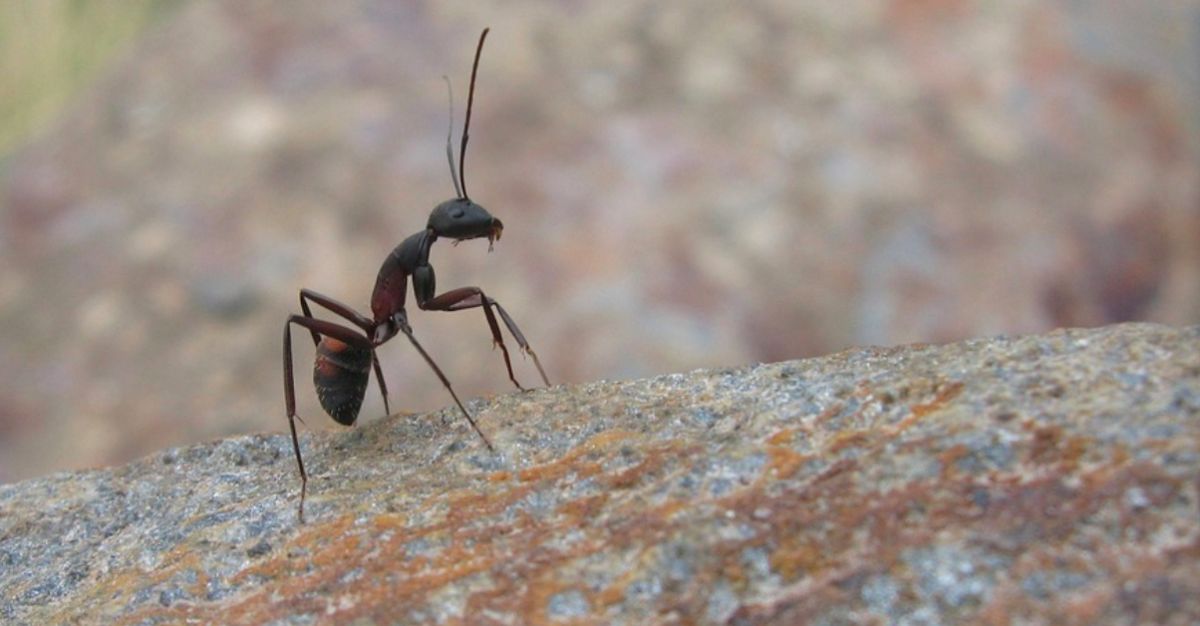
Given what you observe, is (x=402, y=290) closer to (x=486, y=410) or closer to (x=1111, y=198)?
(x=486, y=410)

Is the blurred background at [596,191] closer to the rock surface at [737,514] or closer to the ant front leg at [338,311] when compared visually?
the ant front leg at [338,311]

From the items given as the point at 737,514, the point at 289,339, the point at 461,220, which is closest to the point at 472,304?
the point at 461,220

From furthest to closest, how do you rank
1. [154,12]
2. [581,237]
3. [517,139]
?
[154,12], [517,139], [581,237]

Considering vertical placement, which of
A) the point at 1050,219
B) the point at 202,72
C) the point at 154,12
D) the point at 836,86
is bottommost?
the point at 1050,219

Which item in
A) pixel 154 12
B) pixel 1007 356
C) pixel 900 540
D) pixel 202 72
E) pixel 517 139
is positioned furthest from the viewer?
pixel 154 12

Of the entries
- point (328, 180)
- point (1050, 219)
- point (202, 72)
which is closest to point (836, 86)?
point (1050, 219)

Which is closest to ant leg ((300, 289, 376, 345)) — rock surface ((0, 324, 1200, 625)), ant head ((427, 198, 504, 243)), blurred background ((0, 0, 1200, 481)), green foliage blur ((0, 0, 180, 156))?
ant head ((427, 198, 504, 243))

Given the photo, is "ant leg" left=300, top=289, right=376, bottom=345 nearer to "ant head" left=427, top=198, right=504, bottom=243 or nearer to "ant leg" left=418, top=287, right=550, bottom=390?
"ant leg" left=418, top=287, right=550, bottom=390
